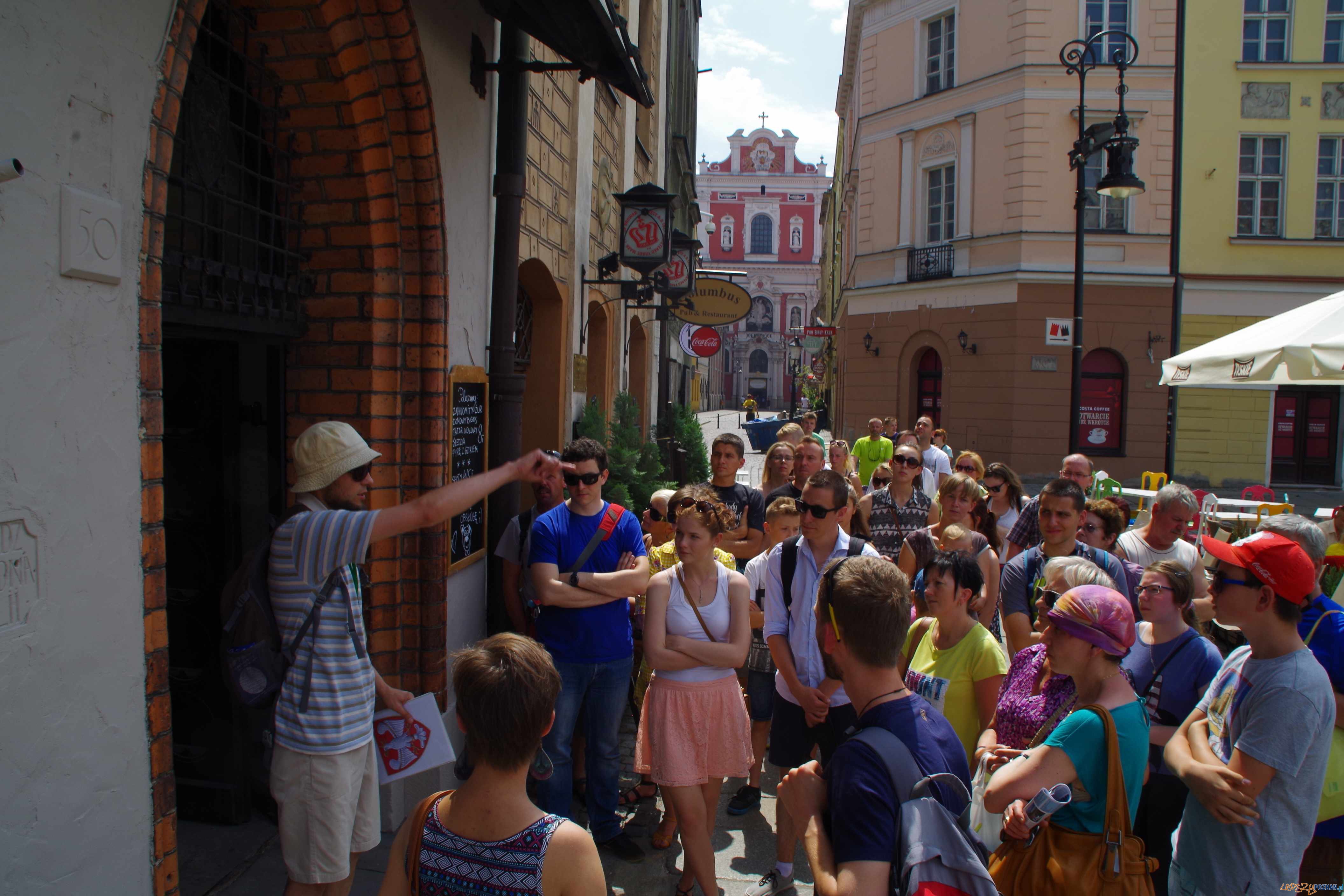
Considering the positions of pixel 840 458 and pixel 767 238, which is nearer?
pixel 840 458

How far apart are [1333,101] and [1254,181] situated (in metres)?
2.25

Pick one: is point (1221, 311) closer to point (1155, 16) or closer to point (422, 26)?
point (1155, 16)

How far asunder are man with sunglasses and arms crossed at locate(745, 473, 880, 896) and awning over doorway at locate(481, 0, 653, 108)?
235 centimetres

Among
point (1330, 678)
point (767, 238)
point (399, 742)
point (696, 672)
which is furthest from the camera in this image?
point (767, 238)

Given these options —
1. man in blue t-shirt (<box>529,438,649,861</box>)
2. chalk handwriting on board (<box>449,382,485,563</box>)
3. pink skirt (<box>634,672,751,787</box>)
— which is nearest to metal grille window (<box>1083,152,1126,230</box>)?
chalk handwriting on board (<box>449,382,485,563</box>)

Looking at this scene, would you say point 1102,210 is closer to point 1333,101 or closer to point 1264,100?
point 1264,100

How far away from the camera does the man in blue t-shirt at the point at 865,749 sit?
1.86 metres

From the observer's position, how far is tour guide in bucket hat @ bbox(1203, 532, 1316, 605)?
2.51m

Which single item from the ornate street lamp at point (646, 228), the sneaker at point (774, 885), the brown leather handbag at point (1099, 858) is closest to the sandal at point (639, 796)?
the sneaker at point (774, 885)

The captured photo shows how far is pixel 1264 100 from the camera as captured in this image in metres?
18.6

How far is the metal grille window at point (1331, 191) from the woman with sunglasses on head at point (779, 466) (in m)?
18.4

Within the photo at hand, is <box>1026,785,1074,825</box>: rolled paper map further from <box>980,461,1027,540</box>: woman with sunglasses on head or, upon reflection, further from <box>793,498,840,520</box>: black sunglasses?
<box>980,461,1027,540</box>: woman with sunglasses on head

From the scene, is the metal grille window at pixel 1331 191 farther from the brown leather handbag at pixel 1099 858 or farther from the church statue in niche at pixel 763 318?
the church statue in niche at pixel 763 318

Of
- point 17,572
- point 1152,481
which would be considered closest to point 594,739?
point 17,572
